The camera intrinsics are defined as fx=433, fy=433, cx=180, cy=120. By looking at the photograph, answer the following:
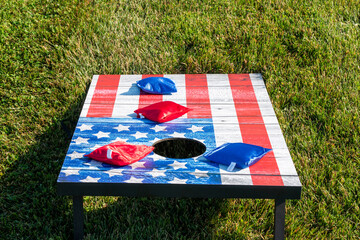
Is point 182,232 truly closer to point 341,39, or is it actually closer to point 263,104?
point 263,104

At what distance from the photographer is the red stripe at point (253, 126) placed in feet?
9.11

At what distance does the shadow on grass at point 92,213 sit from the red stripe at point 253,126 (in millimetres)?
748

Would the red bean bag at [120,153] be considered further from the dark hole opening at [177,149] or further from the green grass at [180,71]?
the dark hole opening at [177,149]

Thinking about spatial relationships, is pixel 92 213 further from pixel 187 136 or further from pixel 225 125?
pixel 225 125

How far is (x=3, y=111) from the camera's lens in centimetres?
462

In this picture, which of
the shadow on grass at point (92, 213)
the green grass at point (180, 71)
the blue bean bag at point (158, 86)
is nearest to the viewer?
the shadow on grass at point (92, 213)

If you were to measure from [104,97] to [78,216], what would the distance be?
123cm

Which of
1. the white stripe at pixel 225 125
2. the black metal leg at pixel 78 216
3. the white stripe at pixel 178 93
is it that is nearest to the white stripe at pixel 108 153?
the black metal leg at pixel 78 216

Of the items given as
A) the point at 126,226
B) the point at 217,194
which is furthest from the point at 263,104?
the point at 126,226

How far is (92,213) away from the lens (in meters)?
3.56

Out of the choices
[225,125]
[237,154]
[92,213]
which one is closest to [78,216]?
[92,213]

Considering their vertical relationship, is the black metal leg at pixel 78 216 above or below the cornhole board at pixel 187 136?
below

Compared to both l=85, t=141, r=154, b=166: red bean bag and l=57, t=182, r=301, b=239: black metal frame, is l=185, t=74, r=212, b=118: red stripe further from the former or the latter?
l=57, t=182, r=301, b=239: black metal frame

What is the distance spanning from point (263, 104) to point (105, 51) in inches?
88.7
